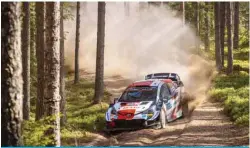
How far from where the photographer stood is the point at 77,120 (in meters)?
20.1

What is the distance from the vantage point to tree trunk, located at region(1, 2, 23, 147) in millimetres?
6828

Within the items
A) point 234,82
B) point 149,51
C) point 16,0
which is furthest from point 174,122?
point 149,51

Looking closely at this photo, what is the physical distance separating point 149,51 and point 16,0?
104 ft

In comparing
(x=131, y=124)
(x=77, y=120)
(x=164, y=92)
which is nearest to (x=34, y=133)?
(x=131, y=124)

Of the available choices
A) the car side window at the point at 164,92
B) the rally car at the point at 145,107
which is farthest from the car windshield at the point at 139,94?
the car side window at the point at 164,92

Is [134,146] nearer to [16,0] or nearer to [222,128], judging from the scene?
[222,128]

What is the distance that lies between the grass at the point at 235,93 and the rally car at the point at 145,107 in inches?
92.6

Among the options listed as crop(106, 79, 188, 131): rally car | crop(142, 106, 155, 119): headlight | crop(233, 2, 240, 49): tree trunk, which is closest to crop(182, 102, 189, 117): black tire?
crop(106, 79, 188, 131): rally car

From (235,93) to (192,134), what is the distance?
748cm

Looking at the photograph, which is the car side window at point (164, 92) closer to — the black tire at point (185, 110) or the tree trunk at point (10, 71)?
the black tire at point (185, 110)

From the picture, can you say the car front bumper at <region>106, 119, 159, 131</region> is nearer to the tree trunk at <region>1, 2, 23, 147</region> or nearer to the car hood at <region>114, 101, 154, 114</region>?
the car hood at <region>114, 101, 154, 114</region>

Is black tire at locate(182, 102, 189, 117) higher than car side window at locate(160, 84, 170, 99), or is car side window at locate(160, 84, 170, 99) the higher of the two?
car side window at locate(160, 84, 170, 99)

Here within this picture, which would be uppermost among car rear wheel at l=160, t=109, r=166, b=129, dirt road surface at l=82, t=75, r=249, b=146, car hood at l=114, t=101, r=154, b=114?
car hood at l=114, t=101, r=154, b=114

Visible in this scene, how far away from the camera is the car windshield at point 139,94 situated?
17539mm
